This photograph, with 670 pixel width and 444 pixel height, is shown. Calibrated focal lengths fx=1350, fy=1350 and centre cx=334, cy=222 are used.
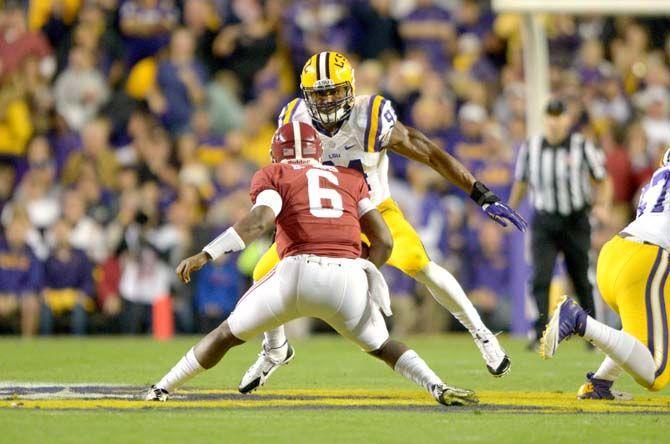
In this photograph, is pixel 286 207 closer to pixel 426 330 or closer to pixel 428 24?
pixel 426 330

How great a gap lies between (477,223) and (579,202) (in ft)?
9.35

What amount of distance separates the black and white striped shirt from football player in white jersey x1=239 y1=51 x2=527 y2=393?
10.4 ft

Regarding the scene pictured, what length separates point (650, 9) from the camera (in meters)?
11.1

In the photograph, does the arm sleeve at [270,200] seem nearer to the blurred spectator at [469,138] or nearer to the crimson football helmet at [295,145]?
the crimson football helmet at [295,145]

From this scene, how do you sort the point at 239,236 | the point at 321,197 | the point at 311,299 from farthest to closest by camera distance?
the point at 321,197, the point at 311,299, the point at 239,236

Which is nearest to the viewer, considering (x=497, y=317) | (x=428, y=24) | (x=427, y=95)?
(x=497, y=317)

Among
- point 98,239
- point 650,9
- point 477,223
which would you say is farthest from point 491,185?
point 98,239

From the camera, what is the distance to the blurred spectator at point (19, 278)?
1239 cm

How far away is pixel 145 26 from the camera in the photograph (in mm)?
14398

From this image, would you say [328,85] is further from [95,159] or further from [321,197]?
[95,159]

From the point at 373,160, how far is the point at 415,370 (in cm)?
161

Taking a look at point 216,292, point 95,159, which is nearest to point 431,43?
point 95,159

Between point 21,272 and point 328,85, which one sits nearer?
point 328,85

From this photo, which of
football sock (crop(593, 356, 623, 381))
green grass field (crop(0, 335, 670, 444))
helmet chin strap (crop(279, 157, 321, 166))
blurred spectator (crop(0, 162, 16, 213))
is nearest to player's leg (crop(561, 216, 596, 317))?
green grass field (crop(0, 335, 670, 444))
